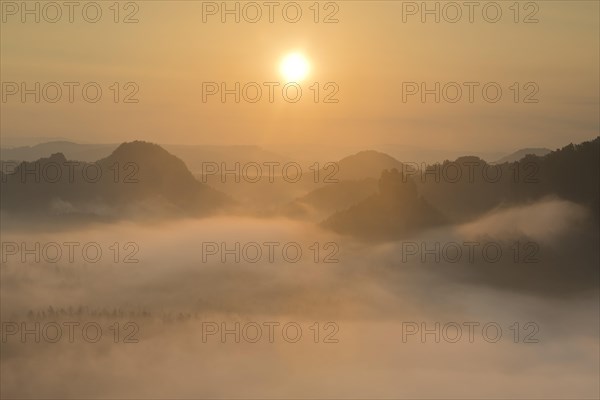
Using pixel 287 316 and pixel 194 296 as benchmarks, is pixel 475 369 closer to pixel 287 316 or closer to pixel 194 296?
pixel 287 316

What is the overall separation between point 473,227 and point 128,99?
2636 mm

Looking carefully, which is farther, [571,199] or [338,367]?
[571,199]

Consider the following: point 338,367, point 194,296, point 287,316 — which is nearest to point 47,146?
point 194,296

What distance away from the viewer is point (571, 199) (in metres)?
5.91

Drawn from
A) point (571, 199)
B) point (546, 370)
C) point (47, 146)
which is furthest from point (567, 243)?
point (47, 146)

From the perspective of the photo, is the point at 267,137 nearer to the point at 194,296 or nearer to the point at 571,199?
the point at 194,296

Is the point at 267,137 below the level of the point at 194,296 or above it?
above

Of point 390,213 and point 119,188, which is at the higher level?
point 119,188

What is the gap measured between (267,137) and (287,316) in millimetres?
1262

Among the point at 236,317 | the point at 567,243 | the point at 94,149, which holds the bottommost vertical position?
the point at 236,317

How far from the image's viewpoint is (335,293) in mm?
5594

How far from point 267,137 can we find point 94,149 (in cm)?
125

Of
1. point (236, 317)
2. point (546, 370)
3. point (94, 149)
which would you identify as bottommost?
point (546, 370)

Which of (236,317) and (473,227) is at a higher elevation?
(473,227)
